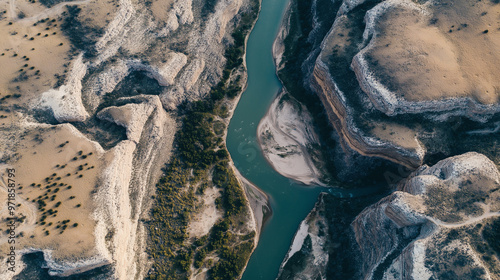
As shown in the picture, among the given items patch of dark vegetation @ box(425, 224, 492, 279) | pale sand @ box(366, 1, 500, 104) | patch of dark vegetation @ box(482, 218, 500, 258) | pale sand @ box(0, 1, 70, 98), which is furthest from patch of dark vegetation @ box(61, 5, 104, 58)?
patch of dark vegetation @ box(482, 218, 500, 258)

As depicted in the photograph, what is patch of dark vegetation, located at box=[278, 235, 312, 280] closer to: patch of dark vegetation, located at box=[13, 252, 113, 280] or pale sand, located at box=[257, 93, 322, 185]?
pale sand, located at box=[257, 93, 322, 185]

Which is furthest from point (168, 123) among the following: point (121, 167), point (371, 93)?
point (371, 93)

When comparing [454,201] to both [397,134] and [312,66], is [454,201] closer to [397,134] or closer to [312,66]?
[397,134]

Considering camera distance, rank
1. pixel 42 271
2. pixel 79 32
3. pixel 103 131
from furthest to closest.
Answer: pixel 79 32, pixel 103 131, pixel 42 271

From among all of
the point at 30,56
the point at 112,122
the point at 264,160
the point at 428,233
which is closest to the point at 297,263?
the point at 264,160

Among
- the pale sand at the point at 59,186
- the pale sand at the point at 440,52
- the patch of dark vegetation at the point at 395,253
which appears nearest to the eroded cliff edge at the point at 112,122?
the pale sand at the point at 59,186

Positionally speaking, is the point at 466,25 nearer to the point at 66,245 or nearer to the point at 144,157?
the point at 144,157

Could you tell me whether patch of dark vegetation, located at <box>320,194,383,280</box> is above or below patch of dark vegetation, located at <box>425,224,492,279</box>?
below
